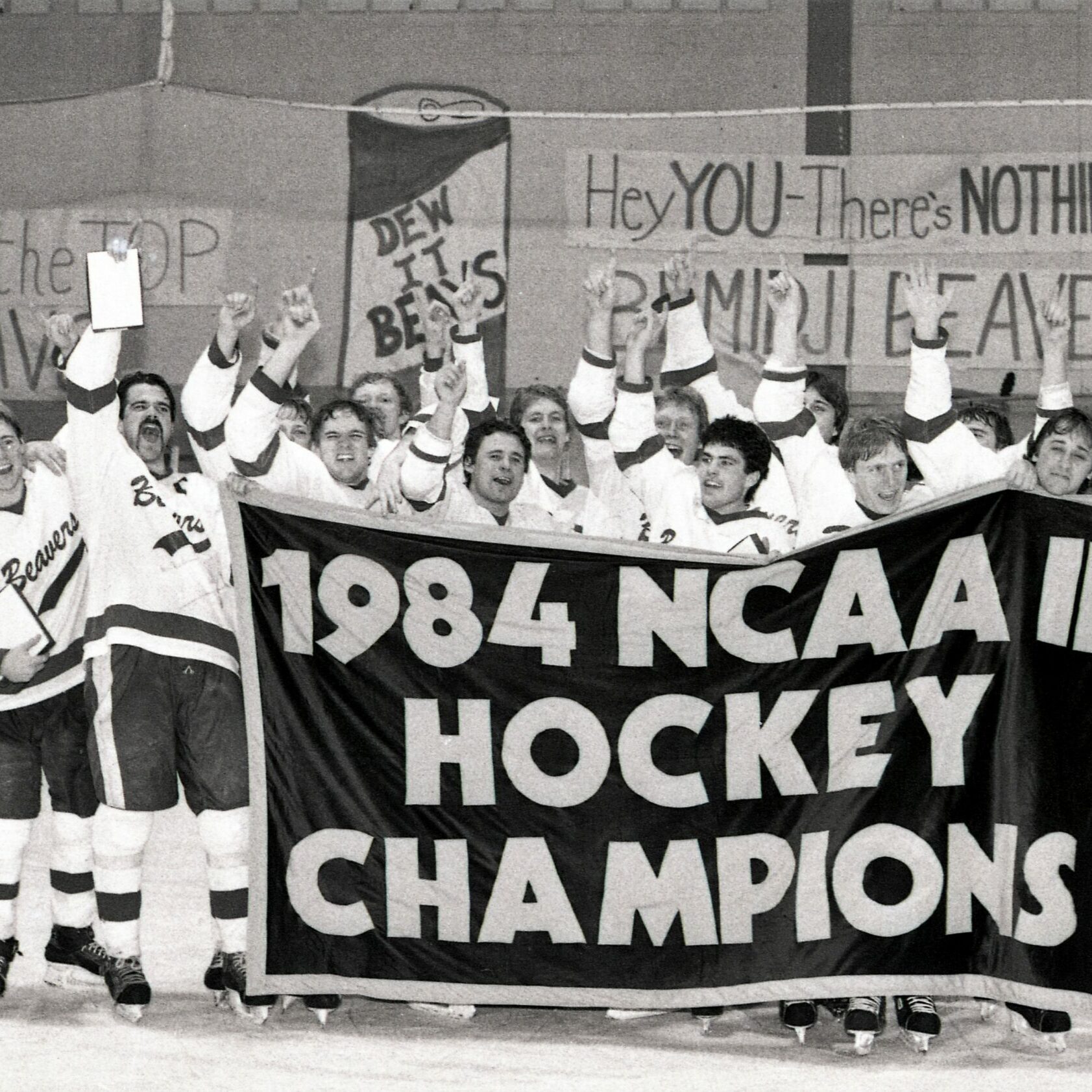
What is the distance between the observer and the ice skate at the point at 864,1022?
430 centimetres

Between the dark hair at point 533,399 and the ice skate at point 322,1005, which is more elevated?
the dark hair at point 533,399

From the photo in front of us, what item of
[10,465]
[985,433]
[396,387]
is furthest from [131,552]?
[985,433]

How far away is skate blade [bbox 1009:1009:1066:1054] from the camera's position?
4.33 meters

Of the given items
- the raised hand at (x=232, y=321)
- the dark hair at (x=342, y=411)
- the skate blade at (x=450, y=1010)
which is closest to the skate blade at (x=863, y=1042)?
the skate blade at (x=450, y=1010)

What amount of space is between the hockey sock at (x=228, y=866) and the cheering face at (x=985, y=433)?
2.60 m

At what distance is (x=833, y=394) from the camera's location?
5.90m

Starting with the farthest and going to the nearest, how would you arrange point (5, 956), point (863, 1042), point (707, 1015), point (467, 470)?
point (467, 470)
point (5, 956)
point (707, 1015)
point (863, 1042)

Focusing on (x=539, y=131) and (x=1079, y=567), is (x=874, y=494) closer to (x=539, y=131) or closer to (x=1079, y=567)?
(x=1079, y=567)

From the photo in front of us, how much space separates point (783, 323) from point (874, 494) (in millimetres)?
959

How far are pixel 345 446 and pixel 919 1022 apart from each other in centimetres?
217

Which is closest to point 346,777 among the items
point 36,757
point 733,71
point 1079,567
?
point 36,757

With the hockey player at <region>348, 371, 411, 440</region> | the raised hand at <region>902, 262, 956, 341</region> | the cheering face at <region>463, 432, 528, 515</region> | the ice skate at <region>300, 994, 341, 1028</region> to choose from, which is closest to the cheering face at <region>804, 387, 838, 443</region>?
the raised hand at <region>902, 262, 956, 341</region>

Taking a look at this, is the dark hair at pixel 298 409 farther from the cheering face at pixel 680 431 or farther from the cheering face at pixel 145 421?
the cheering face at pixel 680 431

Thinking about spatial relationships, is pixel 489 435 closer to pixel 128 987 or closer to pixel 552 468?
pixel 552 468
